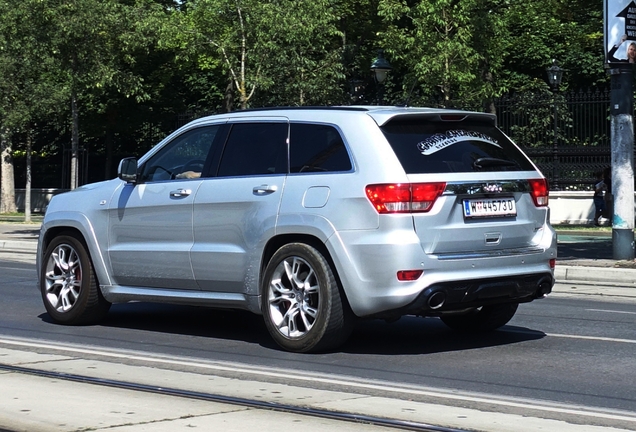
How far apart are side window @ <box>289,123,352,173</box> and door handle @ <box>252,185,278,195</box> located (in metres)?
0.20

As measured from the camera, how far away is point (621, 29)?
15.8 meters

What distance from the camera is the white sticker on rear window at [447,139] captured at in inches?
327

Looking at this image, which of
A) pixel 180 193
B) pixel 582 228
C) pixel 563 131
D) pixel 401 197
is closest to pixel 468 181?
pixel 401 197

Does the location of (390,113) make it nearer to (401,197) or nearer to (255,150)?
(401,197)

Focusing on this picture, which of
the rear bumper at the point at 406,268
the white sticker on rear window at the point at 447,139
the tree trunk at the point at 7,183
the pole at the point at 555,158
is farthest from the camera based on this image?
the tree trunk at the point at 7,183

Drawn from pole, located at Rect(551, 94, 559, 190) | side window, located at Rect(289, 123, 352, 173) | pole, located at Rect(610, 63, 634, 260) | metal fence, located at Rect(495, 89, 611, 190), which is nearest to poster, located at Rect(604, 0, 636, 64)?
pole, located at Rect(610, 63, 634, 260)

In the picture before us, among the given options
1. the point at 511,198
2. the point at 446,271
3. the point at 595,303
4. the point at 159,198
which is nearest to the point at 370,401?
the point at 446,271

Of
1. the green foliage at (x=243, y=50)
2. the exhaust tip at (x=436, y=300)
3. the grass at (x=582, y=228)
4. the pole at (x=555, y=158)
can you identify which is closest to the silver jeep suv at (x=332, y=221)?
the exhaust tip at (x=436, y=300)

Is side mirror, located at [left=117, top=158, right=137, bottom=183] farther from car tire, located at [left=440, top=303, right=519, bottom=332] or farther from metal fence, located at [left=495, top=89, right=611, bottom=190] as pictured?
metal fence, located at [left=495, top=89, right=611, bottom=190]

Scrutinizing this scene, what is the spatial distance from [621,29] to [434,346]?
334 inches

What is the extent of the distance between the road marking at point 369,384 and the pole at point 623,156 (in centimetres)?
946

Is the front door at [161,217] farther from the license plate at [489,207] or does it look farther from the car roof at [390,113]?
the license plate at [489,207]

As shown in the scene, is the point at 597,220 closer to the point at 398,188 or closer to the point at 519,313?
the point at 519,313

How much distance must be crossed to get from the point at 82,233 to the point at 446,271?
11.9ft
